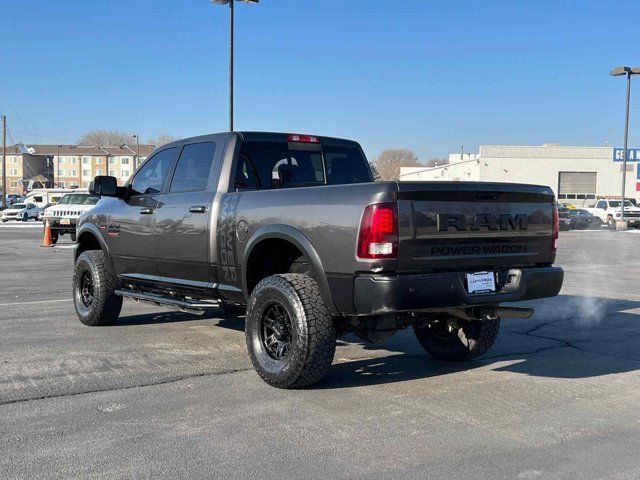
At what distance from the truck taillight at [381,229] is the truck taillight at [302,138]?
2295 mm

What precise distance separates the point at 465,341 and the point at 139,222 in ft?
11.5

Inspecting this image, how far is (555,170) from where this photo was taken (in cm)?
6075

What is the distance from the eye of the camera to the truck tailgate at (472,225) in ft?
14.9

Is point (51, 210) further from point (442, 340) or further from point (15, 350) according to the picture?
point (442, 340)

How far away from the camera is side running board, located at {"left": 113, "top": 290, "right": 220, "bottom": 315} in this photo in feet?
20.4

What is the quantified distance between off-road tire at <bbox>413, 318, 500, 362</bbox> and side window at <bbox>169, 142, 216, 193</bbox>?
7.96ft

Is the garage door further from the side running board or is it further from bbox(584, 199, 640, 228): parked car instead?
the side running board

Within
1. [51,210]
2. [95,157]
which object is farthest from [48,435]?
[95,157]

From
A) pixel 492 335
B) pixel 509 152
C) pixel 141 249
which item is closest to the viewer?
pixel 492 335

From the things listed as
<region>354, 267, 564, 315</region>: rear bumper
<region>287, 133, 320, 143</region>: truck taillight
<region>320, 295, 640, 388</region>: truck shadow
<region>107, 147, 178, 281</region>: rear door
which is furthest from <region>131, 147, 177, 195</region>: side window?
<region>354, 267, 564, 315</region>: rear bumper

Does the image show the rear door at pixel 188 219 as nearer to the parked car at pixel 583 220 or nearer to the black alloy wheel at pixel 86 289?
the black alloy wheel at pixel 86 289

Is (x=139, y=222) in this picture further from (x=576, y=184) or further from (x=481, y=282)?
(x=576, y=184)

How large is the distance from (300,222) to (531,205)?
189 centimetres

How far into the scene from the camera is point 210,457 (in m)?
3.74
